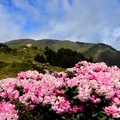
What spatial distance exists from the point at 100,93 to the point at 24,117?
2226 millimetres

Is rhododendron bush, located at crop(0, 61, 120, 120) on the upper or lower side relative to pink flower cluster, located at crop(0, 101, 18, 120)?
upper

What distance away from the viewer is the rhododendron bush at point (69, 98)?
28.2 ft

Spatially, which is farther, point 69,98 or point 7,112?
point 69,98

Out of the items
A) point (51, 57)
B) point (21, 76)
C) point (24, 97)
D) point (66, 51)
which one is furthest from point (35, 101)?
point (66, 51)

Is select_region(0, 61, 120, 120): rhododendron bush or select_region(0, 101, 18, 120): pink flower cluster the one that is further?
select_region(0, 61, 120, 120): rhododendron bush

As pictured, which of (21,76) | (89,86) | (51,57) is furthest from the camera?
(51,57)

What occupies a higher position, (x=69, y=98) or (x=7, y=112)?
(x=69, y=98)

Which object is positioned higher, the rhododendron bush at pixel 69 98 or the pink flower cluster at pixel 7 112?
the rhododendron bush at pixel 69 98

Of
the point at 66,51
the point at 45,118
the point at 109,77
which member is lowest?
the point at 45,118

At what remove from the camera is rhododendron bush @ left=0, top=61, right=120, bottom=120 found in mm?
8602

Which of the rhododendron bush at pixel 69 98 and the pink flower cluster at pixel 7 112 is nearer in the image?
the pink flower cluster at pixel 7 112

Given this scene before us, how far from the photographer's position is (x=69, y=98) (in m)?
8.97

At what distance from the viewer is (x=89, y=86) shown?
8953 millimetres

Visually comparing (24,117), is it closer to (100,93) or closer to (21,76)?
(100,93)
